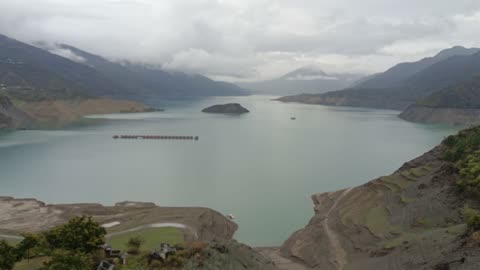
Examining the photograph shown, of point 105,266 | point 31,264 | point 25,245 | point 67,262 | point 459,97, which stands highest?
point 459,97

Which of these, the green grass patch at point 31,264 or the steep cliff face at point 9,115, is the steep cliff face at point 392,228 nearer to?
the green grass patch at point 31,264

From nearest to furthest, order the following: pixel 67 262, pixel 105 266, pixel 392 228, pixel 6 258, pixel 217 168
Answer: pixel 67 262, pixel 6 258, pixel 105 266, pixel 392 228, pixel 217 168

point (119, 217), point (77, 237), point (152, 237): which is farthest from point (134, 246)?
point (119, 217)

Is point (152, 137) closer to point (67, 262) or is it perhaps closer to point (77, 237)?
point (77, 237)

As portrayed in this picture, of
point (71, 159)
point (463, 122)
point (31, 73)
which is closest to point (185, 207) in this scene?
point (71, 159)

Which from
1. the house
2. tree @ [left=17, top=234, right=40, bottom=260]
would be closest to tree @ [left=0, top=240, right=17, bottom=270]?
tree @ [left=17, top=234, right=40, bottom=260]

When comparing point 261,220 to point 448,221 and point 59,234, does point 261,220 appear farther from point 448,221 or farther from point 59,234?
point 59,234

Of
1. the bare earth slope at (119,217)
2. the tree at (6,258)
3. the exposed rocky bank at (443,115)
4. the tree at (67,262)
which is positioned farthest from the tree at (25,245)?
the exposed rocky bank at (443,115)
